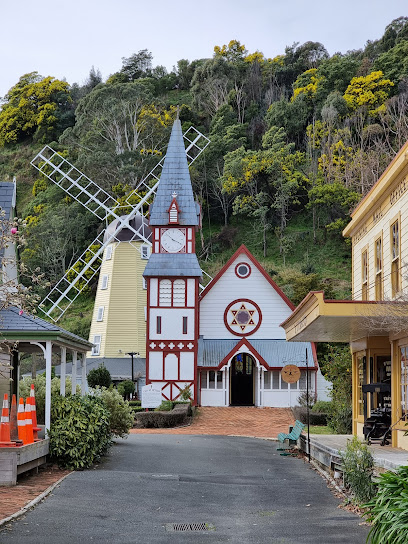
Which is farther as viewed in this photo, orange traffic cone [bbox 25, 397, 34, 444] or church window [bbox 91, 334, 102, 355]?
church window [bbox 91, 334, 102, 355]

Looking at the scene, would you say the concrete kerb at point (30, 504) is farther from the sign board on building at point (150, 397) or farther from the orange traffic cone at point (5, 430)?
the sign board on building at point (150, 397)

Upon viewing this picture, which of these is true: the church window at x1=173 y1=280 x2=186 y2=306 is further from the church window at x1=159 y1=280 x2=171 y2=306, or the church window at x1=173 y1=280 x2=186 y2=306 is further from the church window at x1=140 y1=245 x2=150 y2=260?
the church window at x1=140 y1=245 x2=150 y2=260

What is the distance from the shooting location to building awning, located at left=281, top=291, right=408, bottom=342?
15.3 meters

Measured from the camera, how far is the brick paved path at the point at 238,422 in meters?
32.2

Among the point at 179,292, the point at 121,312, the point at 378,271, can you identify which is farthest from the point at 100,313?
the point at 378,271

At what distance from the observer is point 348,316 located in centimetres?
1608

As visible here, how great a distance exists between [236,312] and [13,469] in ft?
96.1

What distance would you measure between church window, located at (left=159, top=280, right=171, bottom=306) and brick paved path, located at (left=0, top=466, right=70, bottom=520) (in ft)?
80.4

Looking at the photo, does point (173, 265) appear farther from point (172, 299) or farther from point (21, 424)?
point (21, 424)

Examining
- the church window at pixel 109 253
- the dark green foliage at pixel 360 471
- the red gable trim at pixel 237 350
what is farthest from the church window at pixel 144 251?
the dark green foliage at pixel 360 471

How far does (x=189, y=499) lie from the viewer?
46.1ft

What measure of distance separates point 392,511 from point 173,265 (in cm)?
3371

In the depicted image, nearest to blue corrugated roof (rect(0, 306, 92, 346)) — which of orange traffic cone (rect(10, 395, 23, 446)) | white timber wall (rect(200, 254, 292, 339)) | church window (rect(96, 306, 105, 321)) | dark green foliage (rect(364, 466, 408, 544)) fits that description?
orange traffic cone (rect(10, 395, 23, 446))

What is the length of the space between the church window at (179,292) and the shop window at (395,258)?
24186 mm
